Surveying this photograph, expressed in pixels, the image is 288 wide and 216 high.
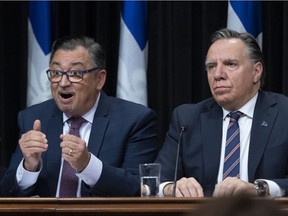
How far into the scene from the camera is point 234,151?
291 centimetres

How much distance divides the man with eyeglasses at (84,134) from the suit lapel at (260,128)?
52 centimetres

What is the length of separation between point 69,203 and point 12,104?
1985 mm

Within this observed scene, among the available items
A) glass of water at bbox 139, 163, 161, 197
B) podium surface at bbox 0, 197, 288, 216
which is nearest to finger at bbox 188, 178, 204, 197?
glass of water at bbox 139, 163, 161, 197

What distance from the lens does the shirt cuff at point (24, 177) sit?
9.37 feet

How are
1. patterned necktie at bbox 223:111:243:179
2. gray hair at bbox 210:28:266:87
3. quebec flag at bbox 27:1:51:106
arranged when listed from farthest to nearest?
1. quebec flag at bbox 27:1:51:106
2. gray hair at bbox 210:28:266:87
3. patterned necktie at bbox 223:111:243:179

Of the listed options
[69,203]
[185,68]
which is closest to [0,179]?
[69,203]

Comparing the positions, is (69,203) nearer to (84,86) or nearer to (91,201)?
(91,201)

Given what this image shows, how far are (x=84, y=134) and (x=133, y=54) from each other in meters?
0.87

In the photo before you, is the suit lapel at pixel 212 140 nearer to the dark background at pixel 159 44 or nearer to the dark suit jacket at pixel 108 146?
the dark suit jacket at pixel 108 146

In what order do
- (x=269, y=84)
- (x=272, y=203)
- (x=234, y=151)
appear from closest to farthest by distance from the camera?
(x=272, y=203) → (x=234, y=151) → (x=269, y=84)

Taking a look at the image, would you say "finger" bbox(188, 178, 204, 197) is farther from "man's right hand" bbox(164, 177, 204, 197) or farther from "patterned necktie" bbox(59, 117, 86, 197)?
"patterned necktie" bbox(59, 117, 86, 197)

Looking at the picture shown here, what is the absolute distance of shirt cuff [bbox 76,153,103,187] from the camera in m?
2.79

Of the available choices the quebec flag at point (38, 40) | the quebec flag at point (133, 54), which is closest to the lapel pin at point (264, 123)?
Result: the quebec flag at point (133, 54)

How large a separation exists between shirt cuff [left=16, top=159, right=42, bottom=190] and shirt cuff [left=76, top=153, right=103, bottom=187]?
0.67 ft
